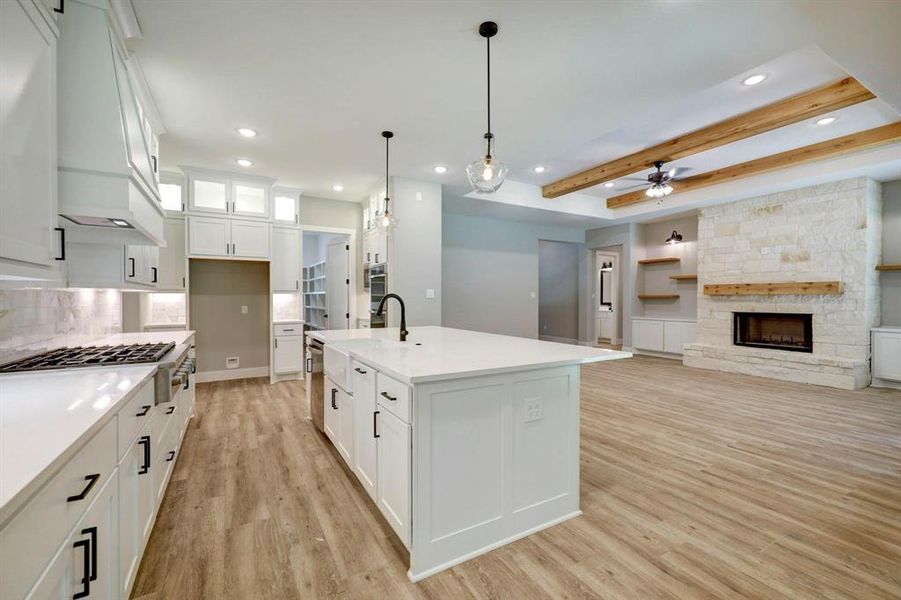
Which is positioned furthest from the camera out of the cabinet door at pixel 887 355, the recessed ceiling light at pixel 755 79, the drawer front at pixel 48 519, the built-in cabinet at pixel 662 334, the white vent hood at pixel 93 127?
the built-in cabinet at pixel 662 334

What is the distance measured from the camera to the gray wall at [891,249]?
5.14m

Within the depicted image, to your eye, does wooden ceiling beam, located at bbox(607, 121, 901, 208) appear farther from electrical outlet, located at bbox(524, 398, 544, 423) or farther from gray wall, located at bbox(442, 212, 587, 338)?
electrical outlet, located at bbox(524, 398, 544, 423)

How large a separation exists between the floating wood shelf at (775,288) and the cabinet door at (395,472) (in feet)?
21.0

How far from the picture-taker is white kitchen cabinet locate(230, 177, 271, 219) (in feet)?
16.9

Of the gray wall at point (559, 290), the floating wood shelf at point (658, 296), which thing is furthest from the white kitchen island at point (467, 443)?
the gray wall at point (559, 290)

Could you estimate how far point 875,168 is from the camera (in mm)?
4609

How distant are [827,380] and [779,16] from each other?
5.13m

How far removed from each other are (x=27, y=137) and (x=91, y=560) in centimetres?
145

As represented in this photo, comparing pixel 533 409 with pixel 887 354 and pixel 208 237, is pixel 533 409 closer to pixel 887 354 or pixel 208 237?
pixel 208 237

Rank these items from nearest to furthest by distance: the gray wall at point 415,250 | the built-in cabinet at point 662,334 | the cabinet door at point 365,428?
the cabinet door at point 365,428, the gray wall at point 415,250, the built-in cabinet at point 662,334

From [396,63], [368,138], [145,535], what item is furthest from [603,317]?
[145,535]

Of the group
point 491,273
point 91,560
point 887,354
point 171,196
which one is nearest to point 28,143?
point 91,560

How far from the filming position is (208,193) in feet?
16.5

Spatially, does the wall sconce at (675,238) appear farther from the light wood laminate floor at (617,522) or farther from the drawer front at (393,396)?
the drawer front at (393,396)
